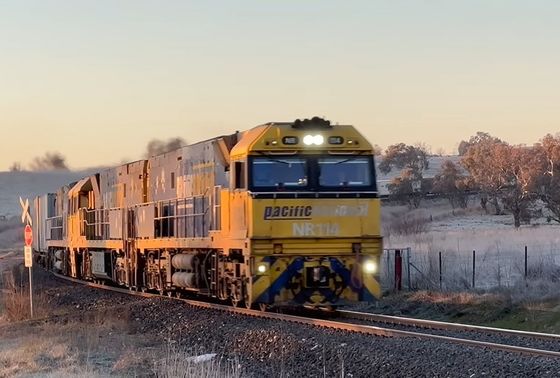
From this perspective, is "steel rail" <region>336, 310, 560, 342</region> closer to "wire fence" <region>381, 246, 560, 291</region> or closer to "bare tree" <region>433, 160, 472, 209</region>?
"wire fence" <region>381, 246, 560, 291</region>

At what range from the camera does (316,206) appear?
1642 cm

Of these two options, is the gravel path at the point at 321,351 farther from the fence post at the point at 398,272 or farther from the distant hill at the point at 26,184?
the distant hill at the point at 26,184

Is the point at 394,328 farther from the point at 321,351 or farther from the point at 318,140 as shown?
the point at 318,140

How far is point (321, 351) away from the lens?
12.7m

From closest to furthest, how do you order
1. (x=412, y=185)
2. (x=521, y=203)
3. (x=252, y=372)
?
(x=252, y=372)
(x=521, y=203)
(x=412, y=185)

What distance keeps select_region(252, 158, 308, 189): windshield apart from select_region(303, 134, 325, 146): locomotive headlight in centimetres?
37

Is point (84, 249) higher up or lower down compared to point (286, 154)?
lower down

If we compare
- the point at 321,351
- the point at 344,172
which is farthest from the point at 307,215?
the point at 321,351

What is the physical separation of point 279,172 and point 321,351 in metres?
4.63

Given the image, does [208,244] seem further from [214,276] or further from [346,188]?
[346,188]

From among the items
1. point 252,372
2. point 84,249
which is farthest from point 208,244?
point 84,249

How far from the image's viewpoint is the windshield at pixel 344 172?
16.6 m

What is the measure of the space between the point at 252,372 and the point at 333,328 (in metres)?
3.19

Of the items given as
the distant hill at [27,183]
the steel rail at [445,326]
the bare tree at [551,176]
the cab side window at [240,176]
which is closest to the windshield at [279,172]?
the cab side window at [240,176]
